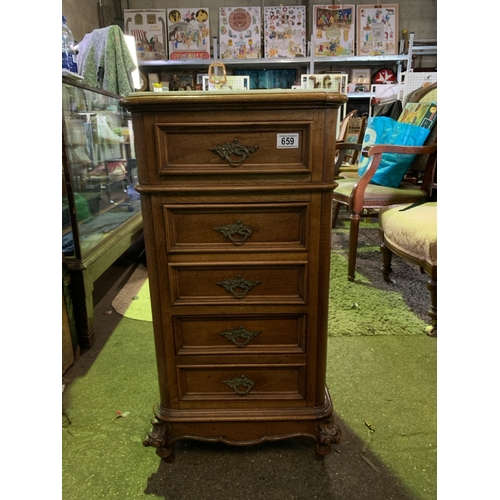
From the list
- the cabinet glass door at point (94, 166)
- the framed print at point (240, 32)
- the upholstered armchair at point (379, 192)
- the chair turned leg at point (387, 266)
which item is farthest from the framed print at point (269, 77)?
the chair turned leg at point (387, 266)

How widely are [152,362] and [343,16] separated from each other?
5.93 m

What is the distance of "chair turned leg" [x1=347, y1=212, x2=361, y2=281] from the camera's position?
7.98ft

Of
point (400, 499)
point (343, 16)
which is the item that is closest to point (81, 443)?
point (400, 499)

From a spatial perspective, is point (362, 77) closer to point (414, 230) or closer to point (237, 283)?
point (414, 230)

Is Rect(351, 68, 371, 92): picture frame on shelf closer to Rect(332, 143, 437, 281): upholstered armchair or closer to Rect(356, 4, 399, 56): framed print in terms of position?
Rect(356, 4, 399, 56): framed print

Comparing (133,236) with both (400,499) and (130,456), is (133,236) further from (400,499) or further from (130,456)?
(400,499)

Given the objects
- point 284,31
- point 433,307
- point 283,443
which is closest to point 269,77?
point 284,31

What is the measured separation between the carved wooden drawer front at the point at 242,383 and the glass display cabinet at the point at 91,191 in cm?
82

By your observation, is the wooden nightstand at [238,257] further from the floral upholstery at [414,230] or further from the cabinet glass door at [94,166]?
the floral upholstery at [414,230]

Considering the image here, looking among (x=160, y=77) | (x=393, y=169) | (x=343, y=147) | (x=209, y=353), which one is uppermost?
(x=160, y=77)

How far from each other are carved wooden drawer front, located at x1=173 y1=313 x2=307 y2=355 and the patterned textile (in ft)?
7.61

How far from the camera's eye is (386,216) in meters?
2.22

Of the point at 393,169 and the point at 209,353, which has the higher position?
the point at 393,169

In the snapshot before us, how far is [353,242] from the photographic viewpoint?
2.46 metres
